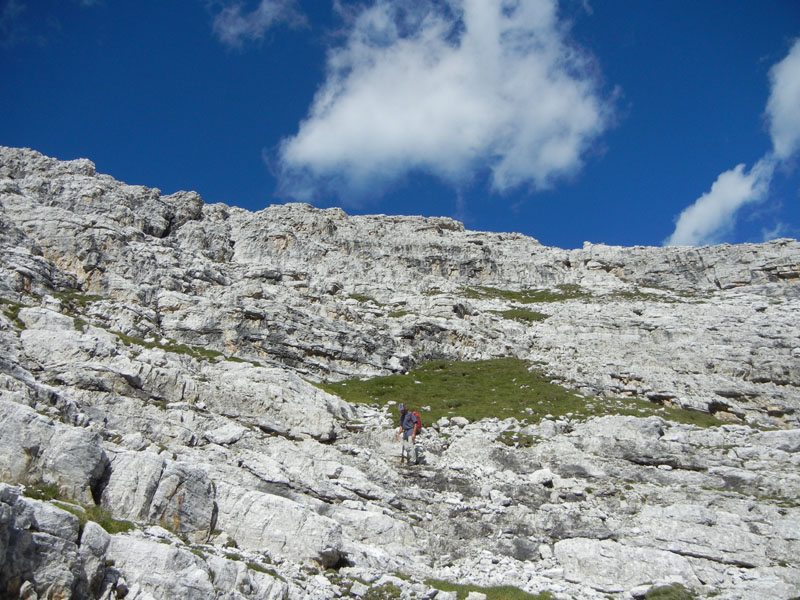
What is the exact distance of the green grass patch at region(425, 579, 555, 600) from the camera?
17234 millimetres

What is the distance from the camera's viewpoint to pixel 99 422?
21344 mm

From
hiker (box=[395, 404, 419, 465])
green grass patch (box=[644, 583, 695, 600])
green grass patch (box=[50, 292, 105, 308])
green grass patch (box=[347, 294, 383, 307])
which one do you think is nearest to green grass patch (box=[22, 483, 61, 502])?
hiker (box=[395, 404, 419, 465])

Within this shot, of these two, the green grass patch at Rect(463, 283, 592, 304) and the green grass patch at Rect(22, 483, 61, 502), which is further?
the green grass patch at Rect(463, 283, 592, 304)

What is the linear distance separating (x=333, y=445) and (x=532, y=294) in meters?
64.2

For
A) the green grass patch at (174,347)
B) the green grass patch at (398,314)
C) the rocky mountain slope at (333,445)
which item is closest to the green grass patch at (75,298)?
the rocky mountain slope at (333,445)

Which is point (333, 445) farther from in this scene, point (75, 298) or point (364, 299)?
point (364, 299)

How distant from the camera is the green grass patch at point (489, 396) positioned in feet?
124

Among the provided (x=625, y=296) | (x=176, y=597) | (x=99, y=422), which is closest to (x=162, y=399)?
(x=99, y=422)

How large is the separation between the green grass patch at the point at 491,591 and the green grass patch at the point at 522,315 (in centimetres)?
5222

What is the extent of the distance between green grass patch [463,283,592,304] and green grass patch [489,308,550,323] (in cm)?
759

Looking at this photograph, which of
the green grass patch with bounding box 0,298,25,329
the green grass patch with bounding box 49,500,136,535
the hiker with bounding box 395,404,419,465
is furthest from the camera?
the green grass patch with bounding box 0,298,25,329

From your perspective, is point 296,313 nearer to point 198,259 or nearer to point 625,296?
point 198,259

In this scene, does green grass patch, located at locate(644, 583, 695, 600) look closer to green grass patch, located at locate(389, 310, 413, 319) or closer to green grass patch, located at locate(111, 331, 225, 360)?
green grass patch, located at locate(111, 331, 225, 360)

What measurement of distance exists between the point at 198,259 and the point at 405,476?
47374mm
